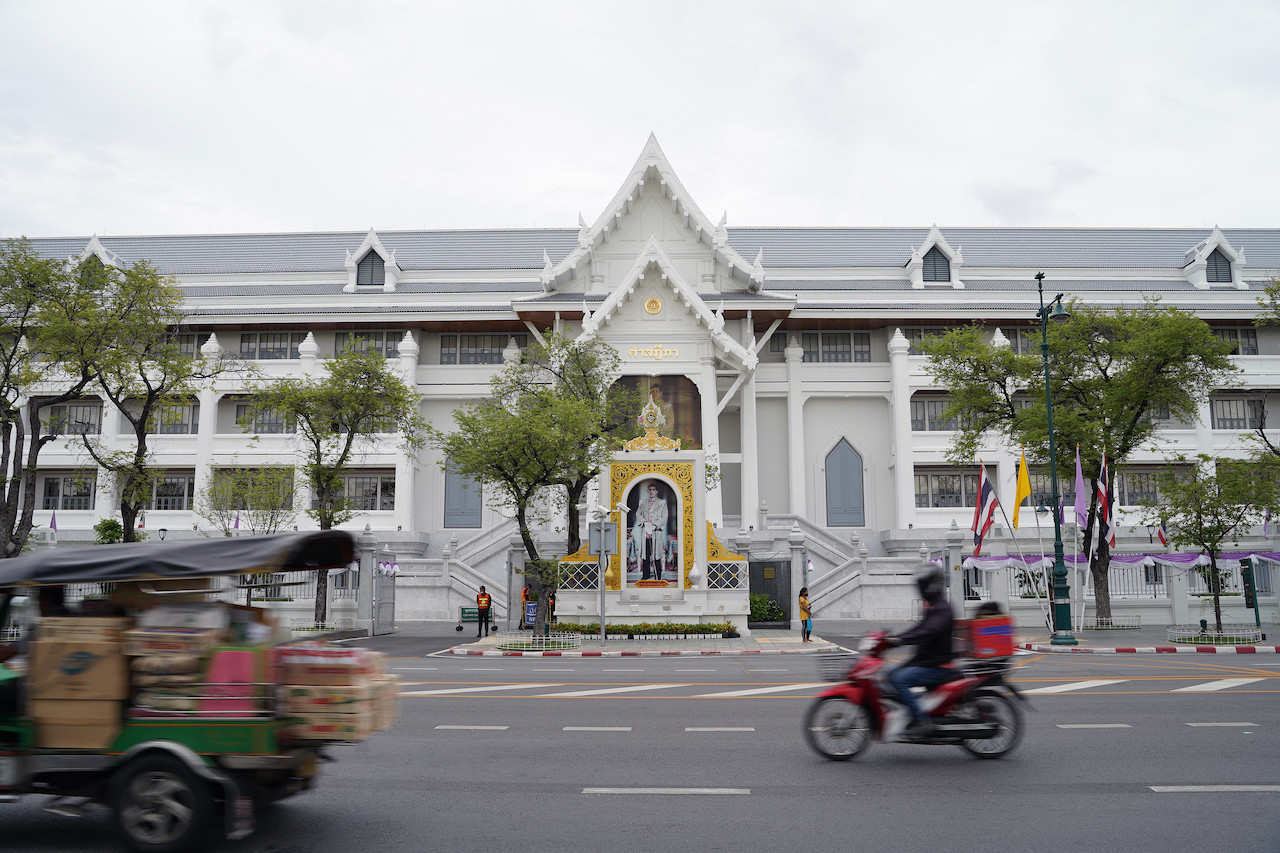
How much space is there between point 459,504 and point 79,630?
36522mm

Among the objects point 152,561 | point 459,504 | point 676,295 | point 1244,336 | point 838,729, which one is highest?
point 676,295

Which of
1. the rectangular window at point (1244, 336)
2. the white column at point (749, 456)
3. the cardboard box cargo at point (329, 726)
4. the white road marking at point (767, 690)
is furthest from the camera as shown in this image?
the rectangular window at point (1244, 336)

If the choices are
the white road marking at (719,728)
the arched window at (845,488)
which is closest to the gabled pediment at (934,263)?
the arched window at (845,488)

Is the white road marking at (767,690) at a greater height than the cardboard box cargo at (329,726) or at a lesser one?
lesser

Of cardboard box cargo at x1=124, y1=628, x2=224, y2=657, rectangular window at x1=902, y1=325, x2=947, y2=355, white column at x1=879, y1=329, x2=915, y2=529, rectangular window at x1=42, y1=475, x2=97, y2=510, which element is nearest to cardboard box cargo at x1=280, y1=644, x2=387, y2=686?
cardboard box cargo at x1=124, y1=628, x2=224, y2=657

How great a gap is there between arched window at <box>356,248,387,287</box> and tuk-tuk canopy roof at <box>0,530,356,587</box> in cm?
4005

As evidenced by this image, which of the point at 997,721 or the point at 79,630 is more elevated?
the point at 79,630

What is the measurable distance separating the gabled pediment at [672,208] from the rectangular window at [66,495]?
21.9 m

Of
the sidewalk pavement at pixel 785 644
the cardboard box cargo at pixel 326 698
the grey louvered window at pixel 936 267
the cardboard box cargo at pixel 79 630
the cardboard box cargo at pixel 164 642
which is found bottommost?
the sidewalk pavement at pixel 785 644

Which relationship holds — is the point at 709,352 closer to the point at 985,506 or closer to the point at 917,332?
the point at 917,332

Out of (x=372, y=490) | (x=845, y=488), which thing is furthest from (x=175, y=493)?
(x=845, y=488)

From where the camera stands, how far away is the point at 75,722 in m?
6.27

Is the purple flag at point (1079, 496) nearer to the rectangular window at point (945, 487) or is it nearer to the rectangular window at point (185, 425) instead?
the rectangular window at point (945, 487)

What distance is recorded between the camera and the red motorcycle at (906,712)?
8.70m
